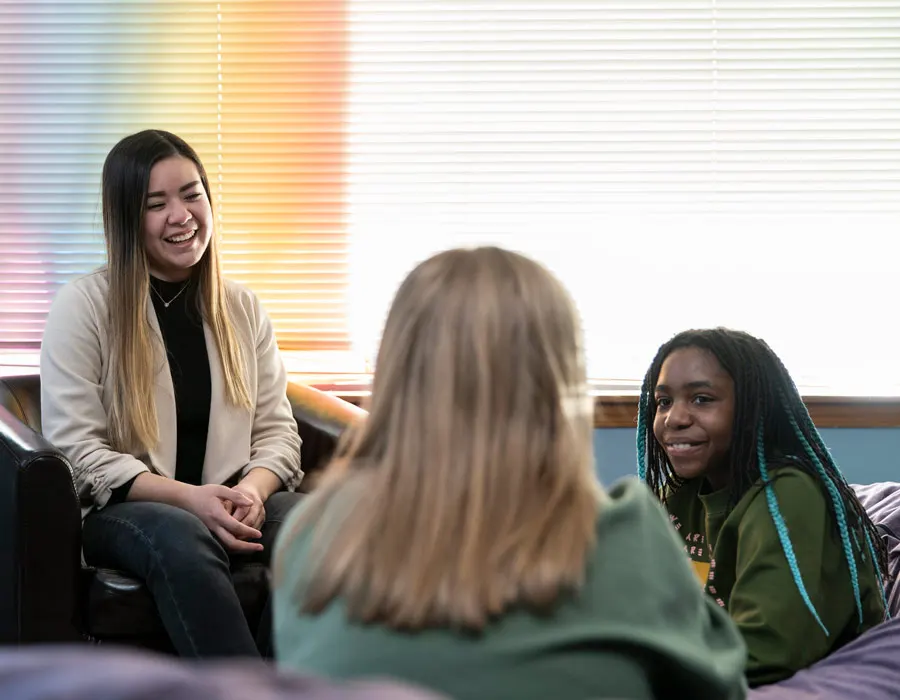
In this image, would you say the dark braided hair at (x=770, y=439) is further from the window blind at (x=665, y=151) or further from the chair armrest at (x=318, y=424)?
the window blind at (x=665, y=151)

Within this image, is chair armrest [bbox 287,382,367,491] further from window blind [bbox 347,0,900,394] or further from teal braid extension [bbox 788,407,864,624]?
teal braid extension [bbox 788,407,864,624]

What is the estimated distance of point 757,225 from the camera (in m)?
3.26

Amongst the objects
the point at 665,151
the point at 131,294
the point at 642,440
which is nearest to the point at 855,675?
A: the point at 642,440

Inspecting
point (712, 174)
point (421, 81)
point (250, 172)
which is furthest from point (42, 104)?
point (712, 174)

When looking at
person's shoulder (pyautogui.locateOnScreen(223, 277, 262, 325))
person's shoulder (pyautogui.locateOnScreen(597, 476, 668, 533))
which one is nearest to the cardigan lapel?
person's shoulder (pyautogui.locateOnScreen(223, 277, 262, 325))

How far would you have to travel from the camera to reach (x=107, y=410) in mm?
2467

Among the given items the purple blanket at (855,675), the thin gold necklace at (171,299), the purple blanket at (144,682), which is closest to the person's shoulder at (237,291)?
the thin gold necklace at (171,299)

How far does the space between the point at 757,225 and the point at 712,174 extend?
0.19 meters

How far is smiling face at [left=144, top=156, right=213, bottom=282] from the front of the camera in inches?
98.3

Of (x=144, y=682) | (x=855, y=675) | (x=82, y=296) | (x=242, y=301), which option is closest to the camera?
(x=144, y=682)

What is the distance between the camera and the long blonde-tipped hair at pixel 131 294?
2.43 m

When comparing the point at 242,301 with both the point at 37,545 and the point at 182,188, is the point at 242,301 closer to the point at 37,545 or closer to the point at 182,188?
the point at 182,188

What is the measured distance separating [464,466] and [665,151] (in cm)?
243

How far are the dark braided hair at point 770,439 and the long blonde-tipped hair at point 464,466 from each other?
79 centimetres
